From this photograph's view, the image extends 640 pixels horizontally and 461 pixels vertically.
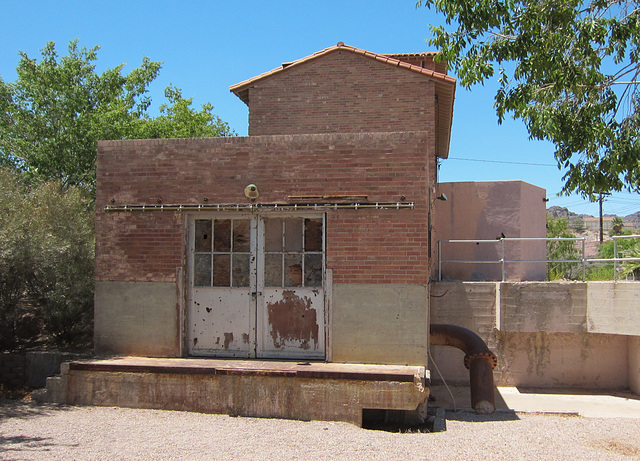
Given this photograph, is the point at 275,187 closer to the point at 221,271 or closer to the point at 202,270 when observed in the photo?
the point at 221,271

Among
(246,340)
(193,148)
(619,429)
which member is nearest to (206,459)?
(246,340)

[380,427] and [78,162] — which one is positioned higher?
[78,162]

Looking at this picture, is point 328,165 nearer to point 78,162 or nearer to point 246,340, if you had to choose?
point 246,340

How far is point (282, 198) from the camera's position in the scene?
27.0ft

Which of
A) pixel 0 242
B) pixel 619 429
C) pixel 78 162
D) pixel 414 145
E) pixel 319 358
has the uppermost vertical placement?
pixel 78 162

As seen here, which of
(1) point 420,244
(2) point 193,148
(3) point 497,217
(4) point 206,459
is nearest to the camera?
(4) point 206,459

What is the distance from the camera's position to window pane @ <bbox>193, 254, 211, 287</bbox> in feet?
28.0

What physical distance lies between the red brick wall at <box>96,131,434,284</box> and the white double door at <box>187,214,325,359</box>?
1.07 ft

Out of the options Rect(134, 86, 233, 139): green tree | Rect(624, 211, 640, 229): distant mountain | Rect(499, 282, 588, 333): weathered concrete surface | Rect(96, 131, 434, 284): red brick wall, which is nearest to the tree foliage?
Rect(134, 86, 233, 139): green tree

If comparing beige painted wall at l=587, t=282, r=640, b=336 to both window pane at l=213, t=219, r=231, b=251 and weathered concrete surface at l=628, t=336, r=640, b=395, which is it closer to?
weathered concrete surface at l=628, t=336, r=640, b=395

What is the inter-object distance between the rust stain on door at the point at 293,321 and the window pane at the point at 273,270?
219 millimetres

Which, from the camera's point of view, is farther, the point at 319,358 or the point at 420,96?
the point at 420,96

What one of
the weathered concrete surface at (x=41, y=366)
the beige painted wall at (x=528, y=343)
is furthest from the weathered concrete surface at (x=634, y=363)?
the weathered concrete surface at (x=41, y=366)

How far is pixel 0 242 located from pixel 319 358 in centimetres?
542
